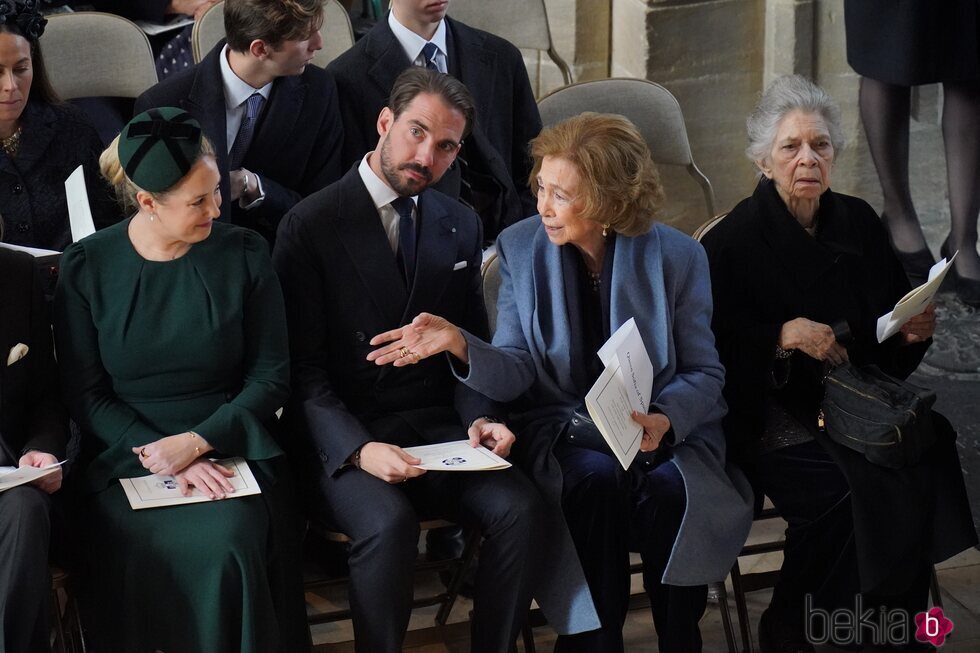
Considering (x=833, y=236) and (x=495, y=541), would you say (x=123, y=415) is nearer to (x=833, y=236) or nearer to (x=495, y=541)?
(x=495, y=541)

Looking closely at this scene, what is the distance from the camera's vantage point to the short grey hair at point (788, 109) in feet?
13.1

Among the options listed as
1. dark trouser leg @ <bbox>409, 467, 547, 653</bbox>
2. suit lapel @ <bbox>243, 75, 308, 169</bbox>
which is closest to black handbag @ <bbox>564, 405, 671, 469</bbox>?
dark trouser leg @ <bbox>409, 467, 547, 653</bbox>

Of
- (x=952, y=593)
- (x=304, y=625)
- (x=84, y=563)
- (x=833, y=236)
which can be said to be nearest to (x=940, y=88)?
(x=833, y=236)

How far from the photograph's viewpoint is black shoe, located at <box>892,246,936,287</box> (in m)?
5.61

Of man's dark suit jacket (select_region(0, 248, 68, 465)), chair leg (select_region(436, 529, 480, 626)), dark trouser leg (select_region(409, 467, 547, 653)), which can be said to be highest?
man's dark suit jacket (select_region(0, 248, 68, 465))

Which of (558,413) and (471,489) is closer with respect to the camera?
(471,489)

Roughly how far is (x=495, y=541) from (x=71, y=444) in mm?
1181

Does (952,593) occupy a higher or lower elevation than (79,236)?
lower

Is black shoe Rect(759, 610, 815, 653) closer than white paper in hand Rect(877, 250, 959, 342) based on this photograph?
No

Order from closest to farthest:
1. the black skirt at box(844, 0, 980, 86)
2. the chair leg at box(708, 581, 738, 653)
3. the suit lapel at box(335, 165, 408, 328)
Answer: the suit lapel at box(335, 165, 408, 328) → the chair leg at box(708, 581, 738, 653) → the black skirt at box(844, 0, 980, 86)

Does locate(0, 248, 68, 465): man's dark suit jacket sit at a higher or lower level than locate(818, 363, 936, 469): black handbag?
higher

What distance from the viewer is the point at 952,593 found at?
13.6ft

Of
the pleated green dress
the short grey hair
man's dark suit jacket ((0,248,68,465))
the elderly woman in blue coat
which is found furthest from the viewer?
the short grey hair

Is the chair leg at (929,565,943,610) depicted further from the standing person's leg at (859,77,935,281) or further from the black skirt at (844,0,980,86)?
the black skirt at (844,0,980,86)
